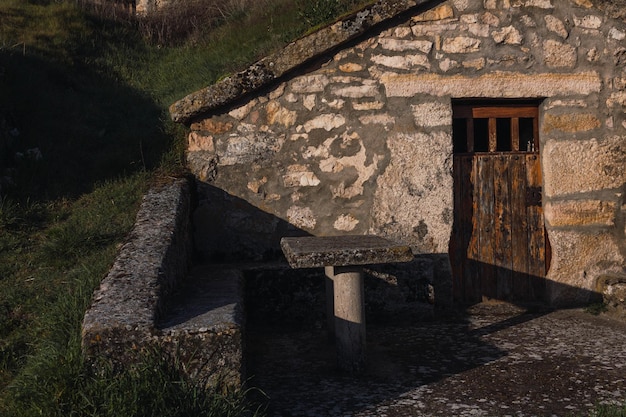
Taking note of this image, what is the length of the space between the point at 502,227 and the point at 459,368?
1957mm

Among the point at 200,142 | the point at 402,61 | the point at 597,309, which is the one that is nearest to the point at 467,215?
the point at 597,309

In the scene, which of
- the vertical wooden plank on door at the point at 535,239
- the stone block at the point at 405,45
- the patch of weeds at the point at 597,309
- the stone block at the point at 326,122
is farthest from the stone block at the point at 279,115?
the patch of weeds at the point at 597,309

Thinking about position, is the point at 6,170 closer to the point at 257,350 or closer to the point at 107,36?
the point at 257,350

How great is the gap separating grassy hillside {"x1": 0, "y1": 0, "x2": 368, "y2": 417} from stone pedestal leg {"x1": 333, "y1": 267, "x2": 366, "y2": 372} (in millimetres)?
1107

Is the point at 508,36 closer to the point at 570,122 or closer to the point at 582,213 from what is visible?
the point at 570,122

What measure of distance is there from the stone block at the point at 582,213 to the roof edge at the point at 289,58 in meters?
2.16

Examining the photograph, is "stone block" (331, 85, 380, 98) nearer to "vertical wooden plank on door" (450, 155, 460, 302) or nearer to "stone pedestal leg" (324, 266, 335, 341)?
"vertical wooden plank on door" (450, 155, 460, 302)

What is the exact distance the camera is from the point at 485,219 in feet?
19.8

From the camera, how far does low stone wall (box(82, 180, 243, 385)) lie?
129 inches

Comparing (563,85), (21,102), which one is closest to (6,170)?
(21,102)

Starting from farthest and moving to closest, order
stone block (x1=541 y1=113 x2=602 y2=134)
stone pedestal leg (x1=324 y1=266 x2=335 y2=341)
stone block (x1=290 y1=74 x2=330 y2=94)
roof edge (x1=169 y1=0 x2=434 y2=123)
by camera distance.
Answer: stone block (x1=541 y1=113 x2=602 y2=134) < stone block (x1=290 y1=74 x2=330 y2=94) < roof edge (x1=169 y1=0 x2=434 y2=123) < stone pedestal leg (x1=324 y1=266 x2=335 y2=341)

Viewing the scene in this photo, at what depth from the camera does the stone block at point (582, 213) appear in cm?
589

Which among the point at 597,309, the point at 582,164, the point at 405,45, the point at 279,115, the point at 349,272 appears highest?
the point at 405,45

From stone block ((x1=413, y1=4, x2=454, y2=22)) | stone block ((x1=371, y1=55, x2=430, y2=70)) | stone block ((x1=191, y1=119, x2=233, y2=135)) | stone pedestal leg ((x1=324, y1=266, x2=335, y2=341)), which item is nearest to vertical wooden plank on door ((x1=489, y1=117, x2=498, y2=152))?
stone block ((x1=371, y1=55, x2=430, y2=70))
